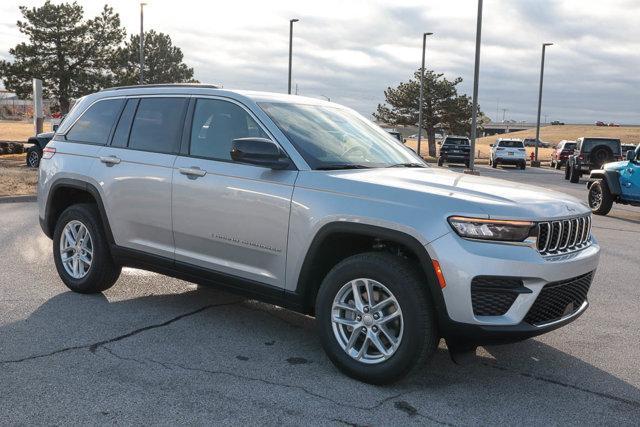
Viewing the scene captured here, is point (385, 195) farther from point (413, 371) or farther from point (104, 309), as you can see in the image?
point (104, 309)

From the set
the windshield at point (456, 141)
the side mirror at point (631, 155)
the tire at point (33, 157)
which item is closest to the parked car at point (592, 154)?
the windshield at point (456, 141)

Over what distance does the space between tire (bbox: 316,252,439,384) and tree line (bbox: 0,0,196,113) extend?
4373 cm

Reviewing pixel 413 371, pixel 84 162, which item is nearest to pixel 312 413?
pixel 413 371

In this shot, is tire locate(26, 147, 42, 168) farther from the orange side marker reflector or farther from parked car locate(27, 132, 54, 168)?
the orange side marker reflector

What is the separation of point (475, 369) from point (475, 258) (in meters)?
1.16

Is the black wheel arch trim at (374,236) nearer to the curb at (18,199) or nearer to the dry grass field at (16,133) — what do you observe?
the curb at (18,199)

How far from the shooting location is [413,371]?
4125 mm

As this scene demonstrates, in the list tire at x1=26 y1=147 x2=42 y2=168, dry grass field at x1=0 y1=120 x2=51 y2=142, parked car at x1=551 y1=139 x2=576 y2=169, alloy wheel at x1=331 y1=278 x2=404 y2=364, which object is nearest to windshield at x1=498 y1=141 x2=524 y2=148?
parked car at x1=551 y1=139 x2=576 y2=169

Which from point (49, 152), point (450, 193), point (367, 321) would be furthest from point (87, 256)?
point (450, 193)

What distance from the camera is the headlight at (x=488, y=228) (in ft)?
12.7

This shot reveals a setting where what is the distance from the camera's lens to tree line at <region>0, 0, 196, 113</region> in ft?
145

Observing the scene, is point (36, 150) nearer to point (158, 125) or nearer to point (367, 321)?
point (158, 125)

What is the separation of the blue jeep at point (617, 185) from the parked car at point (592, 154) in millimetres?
10991

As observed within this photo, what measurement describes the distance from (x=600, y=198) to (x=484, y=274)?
40.1 feet
